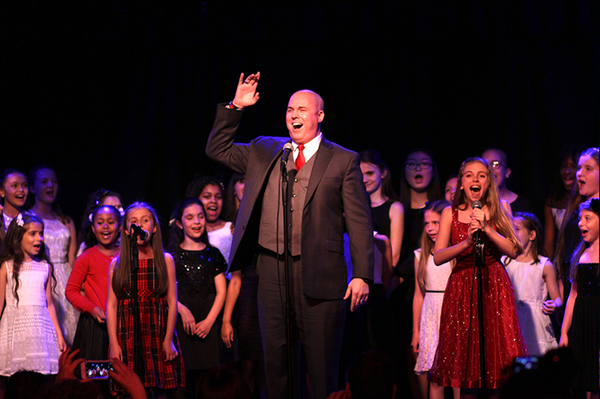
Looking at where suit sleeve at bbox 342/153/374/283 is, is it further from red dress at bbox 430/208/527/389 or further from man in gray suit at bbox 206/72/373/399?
red dress at bbox 430/208/527/389

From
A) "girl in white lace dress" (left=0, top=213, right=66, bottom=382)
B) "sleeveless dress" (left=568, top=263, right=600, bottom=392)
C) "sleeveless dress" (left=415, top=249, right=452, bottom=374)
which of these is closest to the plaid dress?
"girl in white lace dress" (left=0, top=213, right=66, bottom=382)

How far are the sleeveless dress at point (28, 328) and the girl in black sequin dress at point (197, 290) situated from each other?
37.2 inches

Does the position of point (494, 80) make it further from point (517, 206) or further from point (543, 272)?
point (543, 272)

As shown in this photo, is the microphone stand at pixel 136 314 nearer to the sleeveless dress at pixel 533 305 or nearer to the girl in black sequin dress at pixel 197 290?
the girl in black sequin dress at pixel 197 290

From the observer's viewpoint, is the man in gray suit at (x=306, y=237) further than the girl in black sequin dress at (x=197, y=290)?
No

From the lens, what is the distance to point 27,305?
448 centimetres

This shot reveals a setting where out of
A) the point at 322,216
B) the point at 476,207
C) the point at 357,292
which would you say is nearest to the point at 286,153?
the point at 322,216

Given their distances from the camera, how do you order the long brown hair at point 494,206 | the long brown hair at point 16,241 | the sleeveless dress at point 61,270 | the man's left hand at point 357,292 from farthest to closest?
the sleeveless dress at point 61,270, the long brown hair at point 16,241, the long brown hair at point 494,206, the man's left hand at point 357,292

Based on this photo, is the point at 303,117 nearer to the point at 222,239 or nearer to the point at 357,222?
the point at 357,222

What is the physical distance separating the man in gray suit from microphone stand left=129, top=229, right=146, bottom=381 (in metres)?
0.62

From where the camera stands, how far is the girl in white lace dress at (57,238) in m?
4.98

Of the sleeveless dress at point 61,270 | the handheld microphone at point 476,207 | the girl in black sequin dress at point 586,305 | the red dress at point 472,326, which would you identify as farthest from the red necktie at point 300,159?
the sleeveless dress at point 61,270

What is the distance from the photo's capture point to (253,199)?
3.13 metres

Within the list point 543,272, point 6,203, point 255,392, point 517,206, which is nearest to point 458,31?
point 517,206
